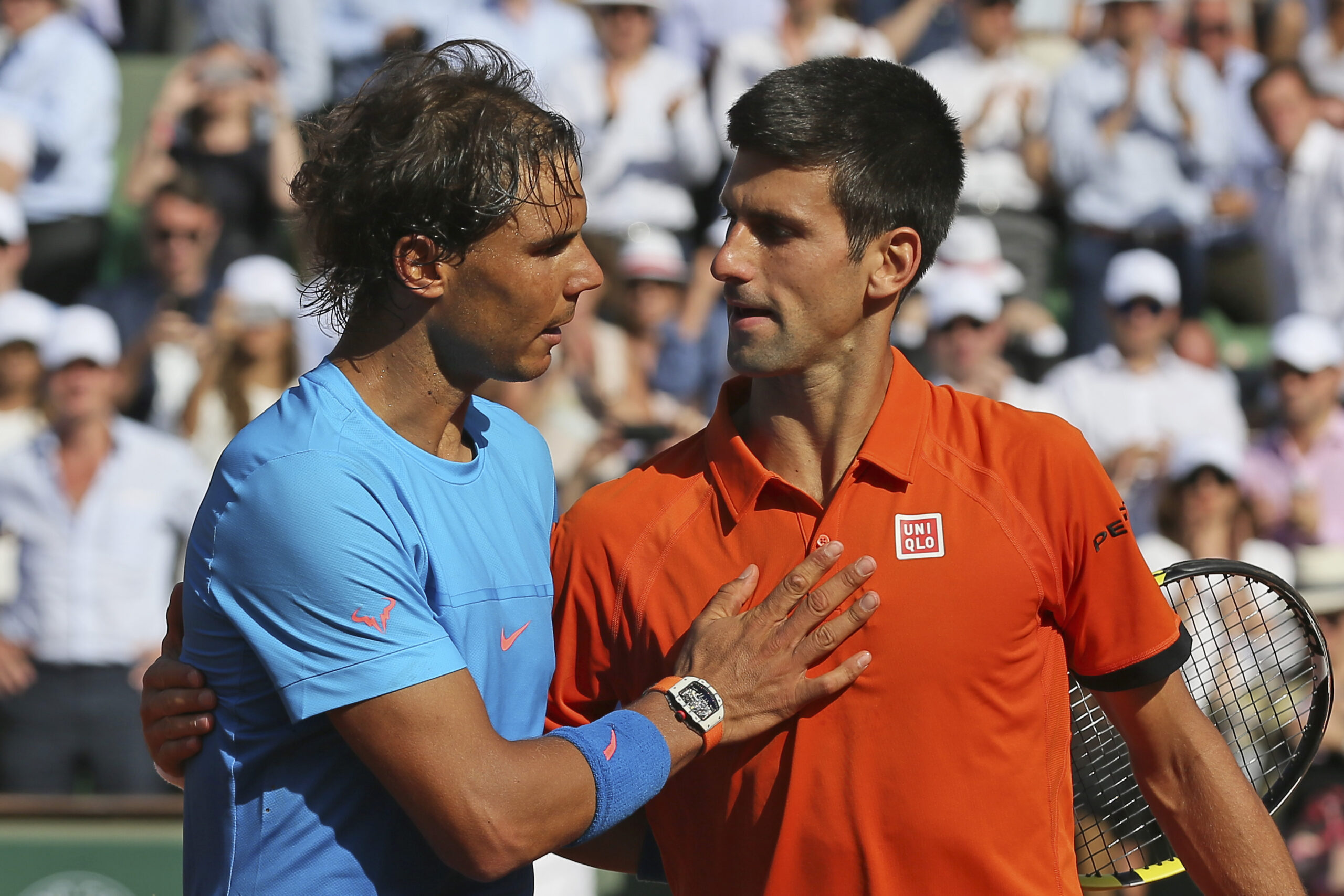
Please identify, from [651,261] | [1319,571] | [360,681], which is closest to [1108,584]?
[360,681]

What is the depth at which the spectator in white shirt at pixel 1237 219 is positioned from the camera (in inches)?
314

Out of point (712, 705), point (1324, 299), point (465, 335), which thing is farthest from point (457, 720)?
point (1324, 299)

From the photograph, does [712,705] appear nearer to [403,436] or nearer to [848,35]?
[403,436]

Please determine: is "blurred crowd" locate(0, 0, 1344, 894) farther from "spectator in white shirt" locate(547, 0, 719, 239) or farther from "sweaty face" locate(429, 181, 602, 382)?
"sweaty face" locate(429, 181, 602, 382)

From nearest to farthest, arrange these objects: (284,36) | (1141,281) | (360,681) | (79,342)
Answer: (360,681) < (79,342) < (1141,281) < (284,36)

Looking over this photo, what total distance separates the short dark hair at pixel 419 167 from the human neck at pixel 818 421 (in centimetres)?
51

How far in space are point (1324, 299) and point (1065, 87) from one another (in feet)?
5.81

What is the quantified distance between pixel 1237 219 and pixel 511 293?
665 centimetres

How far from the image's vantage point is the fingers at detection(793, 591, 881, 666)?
90.0 inches

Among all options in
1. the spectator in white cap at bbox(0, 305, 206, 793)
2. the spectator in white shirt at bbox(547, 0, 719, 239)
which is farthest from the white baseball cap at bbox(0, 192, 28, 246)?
the spectator in white shirt at bbox(547, 0, 719, 239)

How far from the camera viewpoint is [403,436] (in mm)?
2336

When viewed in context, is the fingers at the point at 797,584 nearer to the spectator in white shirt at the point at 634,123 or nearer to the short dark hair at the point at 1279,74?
the spectator in white shirt at the point at 634,123

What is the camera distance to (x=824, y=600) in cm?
230

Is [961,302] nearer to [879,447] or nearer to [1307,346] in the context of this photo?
[1307,346]
